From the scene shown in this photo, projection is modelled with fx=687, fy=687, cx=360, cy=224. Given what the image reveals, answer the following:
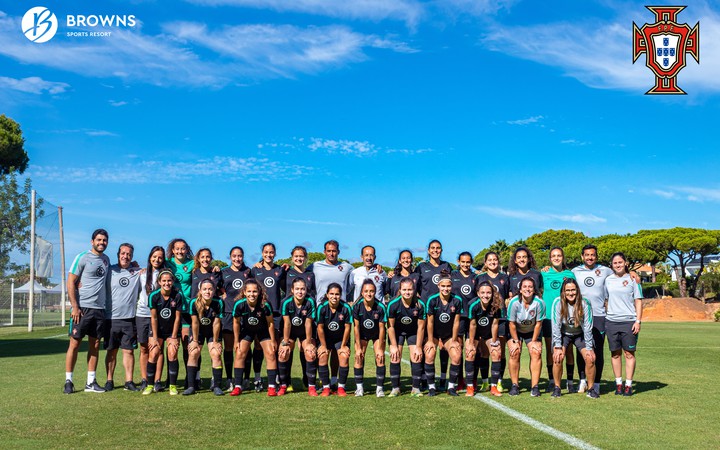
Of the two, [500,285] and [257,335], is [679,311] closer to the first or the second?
[500,285]

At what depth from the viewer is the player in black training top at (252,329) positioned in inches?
322

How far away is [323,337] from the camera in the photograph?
825cm

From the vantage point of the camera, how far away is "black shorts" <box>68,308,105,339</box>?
8398 millimetres

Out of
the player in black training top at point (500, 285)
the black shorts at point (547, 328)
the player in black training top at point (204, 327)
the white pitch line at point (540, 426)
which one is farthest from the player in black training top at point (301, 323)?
the black shorts at point (547, 328)

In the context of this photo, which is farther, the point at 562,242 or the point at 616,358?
the point at 562,242

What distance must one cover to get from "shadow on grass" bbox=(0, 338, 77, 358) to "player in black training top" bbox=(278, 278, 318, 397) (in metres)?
8.58

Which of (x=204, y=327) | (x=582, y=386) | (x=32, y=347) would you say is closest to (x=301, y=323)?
(x=204, y=327)

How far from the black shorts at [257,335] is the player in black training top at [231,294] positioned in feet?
0.73

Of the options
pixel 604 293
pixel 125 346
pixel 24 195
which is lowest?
pixel 125 346

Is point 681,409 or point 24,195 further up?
point 24,195

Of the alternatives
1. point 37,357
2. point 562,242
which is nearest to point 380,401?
point 37,357

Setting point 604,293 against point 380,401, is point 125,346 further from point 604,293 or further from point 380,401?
point 604,293

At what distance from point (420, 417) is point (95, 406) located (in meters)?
3.53

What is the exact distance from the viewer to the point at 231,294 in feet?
28.5
